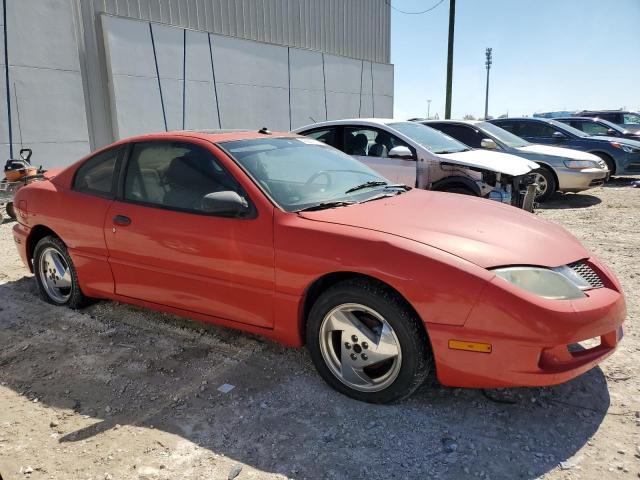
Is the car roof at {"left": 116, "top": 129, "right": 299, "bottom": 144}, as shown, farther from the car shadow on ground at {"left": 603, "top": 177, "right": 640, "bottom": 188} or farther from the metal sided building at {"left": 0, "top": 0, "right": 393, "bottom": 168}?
the car shadow on ground at {"left": 603, "top": 177, "right": 640, "bottom": 188}

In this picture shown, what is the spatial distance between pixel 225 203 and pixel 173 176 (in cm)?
71

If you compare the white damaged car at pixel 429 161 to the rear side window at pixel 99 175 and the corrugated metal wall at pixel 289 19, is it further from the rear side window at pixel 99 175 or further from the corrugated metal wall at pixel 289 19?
the corrugated metal wall at pixel 289 19

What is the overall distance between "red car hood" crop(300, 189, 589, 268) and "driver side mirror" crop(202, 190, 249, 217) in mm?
382

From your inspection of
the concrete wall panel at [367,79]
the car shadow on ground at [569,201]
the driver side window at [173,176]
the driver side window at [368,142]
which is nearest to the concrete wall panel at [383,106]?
the concrete wall panel at [367,79]

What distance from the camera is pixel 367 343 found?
2.81 metres

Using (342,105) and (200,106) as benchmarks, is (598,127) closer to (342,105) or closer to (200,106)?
(342,105)

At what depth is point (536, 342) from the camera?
94.9 inches

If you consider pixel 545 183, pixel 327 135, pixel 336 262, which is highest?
pixel 327 135

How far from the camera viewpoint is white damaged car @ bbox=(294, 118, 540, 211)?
6586 millimetres

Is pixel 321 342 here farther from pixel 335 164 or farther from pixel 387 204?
pixel 335 164

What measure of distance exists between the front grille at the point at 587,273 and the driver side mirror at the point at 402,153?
398 centimetres

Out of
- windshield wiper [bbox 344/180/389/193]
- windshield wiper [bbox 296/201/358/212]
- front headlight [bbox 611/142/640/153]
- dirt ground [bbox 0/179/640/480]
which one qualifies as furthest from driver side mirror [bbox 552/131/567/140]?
windshield wiper [bbox 296/201/358/212]

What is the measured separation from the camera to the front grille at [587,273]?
2.81m

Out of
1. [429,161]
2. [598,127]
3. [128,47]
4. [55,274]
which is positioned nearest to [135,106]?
[128,47]
